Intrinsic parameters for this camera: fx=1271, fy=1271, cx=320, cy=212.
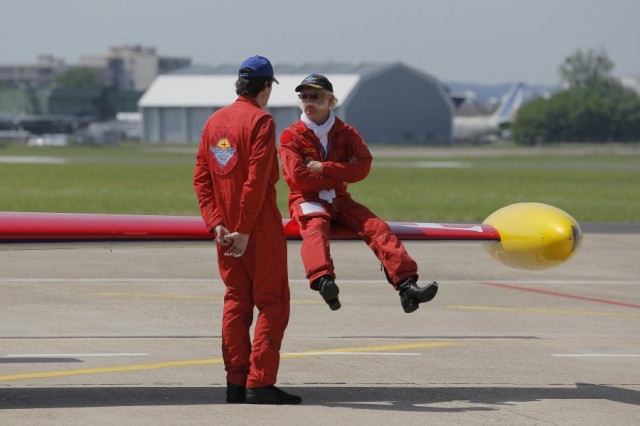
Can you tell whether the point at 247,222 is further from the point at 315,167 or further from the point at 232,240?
the point at 315,167

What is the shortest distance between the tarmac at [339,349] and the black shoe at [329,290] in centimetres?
69

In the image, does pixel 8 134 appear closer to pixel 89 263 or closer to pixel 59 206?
pixel 59 206

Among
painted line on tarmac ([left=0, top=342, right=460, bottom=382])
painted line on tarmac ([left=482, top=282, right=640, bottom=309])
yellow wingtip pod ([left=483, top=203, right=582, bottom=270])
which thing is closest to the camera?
painted line on tarmac ([left=0, top=342, right=460, bottom=382])

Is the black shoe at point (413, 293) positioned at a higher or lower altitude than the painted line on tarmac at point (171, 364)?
higher

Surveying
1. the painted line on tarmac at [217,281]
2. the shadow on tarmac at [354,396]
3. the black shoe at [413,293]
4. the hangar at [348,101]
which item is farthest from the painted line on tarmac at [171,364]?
the hangar at [348,101]

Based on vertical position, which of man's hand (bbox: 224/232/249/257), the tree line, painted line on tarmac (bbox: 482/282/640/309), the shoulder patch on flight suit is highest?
the shoulder patch on flight suit

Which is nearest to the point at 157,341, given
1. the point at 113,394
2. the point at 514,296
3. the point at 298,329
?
the point at 298,329

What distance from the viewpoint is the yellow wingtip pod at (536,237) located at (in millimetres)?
10117

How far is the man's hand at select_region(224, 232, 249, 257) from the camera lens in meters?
8.59

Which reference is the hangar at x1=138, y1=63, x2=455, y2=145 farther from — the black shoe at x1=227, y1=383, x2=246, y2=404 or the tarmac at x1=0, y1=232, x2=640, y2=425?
the black shoe at x1=227, y1=383, x2=246, y2=404

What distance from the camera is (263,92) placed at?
897 cm

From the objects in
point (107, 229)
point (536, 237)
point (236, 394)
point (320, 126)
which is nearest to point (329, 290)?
point (236, 394)

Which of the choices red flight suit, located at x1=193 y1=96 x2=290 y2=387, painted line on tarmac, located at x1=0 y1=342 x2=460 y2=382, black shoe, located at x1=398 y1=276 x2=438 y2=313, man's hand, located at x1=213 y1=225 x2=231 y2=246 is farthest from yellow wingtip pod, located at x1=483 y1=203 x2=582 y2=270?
man's hand, located at x1=213 y1=225 x2=231 y2=246

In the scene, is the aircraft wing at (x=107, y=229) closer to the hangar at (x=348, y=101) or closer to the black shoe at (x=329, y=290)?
the black shoe at (x=329, y=290)
